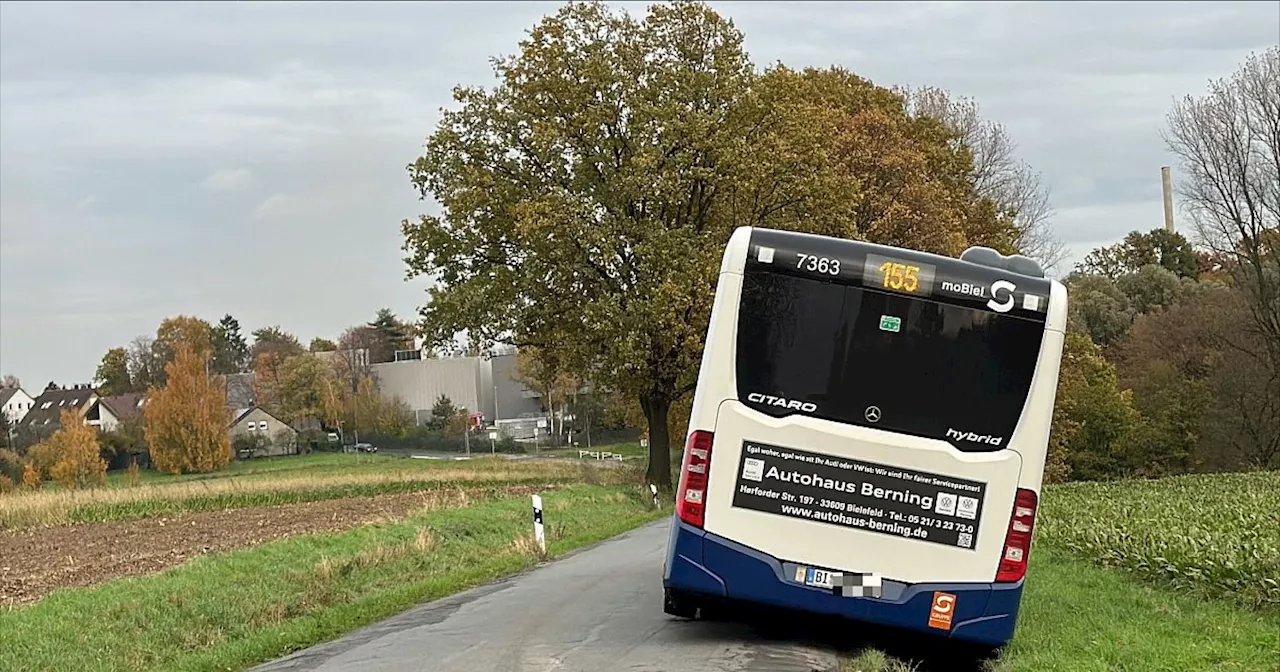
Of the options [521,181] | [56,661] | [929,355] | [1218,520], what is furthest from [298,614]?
[521,181]

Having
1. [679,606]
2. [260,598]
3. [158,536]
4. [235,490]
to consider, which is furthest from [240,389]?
[679,606]

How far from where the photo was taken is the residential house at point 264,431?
9350 centimetres

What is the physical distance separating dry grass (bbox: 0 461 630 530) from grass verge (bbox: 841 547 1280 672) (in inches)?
1049

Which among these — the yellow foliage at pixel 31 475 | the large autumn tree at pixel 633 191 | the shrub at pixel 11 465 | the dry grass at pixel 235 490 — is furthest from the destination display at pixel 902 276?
the shrub at pixel 11 465

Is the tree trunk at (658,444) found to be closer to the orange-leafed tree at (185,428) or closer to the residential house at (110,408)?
the orange-leafed tree at (185,428)

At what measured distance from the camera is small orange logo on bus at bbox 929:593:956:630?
8.95 m

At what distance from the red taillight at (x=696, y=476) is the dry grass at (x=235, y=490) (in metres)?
26.7

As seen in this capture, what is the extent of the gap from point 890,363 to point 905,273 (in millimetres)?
635

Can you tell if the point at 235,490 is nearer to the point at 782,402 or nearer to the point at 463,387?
the point at 782,402

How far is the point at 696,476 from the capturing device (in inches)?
359

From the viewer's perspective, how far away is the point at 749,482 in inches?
356

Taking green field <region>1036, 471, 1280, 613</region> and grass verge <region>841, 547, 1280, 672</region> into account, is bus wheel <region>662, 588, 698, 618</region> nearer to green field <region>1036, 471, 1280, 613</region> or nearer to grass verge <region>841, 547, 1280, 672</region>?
grass verge <region>841, 547, 1280, 672</region>

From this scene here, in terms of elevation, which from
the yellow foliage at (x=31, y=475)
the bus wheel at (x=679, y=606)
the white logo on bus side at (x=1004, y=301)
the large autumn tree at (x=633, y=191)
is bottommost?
the yellow foliage at (x=31, y=475)

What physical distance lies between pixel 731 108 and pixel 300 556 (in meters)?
22.9
